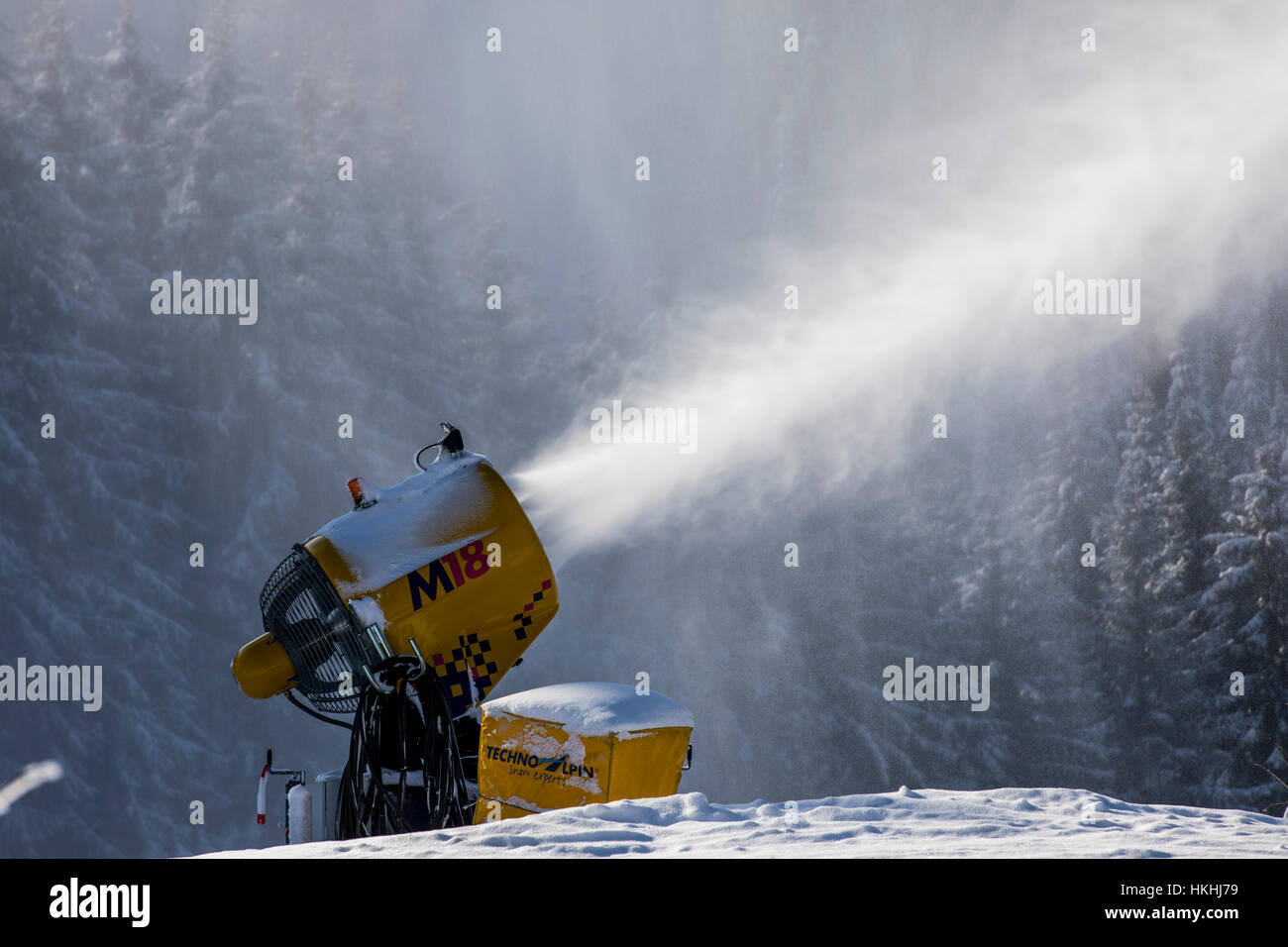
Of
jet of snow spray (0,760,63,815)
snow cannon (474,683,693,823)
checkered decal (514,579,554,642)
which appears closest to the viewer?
jet of snow spray (0,760,63,815)

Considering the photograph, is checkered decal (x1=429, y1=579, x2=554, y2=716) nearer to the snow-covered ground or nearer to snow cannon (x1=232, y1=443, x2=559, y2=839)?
snow cannon (x1=232, y1=443, x2=559, y2=839)

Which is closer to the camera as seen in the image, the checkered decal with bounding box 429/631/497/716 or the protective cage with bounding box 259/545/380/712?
the protective cage with bounding box 259/545/380/712

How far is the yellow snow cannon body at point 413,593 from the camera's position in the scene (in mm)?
6617

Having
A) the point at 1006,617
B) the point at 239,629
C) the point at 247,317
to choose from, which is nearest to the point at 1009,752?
the point at 1006,617

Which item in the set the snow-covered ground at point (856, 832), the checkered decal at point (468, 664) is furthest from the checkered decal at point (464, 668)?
the snow-covered ground at point (856, 832)

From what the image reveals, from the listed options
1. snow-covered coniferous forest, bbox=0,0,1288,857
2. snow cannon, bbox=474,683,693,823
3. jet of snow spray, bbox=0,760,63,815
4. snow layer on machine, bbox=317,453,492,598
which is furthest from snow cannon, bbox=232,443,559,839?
snow-covered coniferous forest, bbox=0,0,1288,857

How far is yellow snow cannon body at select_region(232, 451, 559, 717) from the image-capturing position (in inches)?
261

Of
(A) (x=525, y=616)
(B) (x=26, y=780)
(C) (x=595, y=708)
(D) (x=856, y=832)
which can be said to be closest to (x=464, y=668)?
(A) (x=525, y=616)

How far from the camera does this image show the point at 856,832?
4.73 metres

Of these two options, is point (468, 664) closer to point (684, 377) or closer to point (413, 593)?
point (413, 593)

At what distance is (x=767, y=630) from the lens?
3173cm

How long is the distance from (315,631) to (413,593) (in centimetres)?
66
